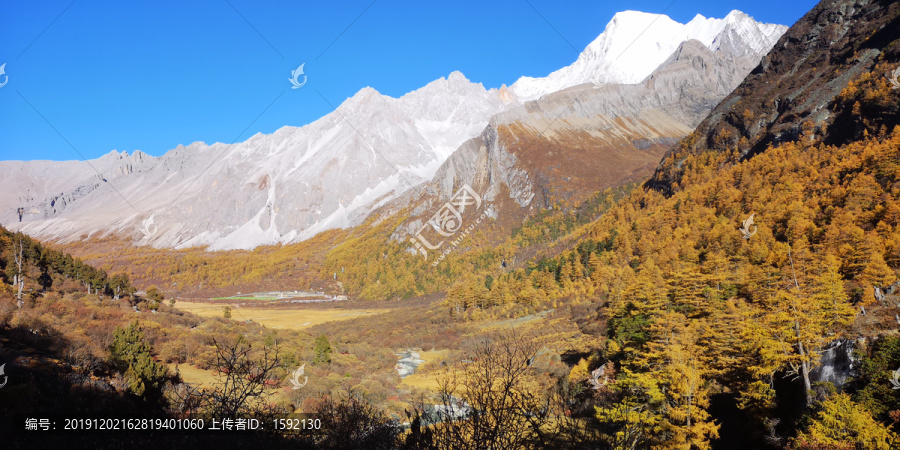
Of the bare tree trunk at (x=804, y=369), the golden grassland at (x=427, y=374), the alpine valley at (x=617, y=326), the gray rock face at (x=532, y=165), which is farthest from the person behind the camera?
the gray rock face at (x=532, y=165)

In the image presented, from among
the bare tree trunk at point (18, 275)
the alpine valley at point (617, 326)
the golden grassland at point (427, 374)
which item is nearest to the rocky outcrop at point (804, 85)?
the alpine valley at point (617, 326)

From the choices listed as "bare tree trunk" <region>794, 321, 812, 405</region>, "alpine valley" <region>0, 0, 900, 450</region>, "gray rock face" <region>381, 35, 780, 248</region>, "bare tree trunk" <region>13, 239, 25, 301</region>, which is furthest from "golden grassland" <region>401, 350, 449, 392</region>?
"gray rock face" <region>381, 35, 780, 248</region>

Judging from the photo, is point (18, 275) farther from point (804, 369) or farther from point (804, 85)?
point (804, 85)

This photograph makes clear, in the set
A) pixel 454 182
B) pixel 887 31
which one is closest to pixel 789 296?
pixel 887 31

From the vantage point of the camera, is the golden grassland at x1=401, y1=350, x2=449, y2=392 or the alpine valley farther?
the golden grassland at x1=401, y1=350, x2=449, y2=392

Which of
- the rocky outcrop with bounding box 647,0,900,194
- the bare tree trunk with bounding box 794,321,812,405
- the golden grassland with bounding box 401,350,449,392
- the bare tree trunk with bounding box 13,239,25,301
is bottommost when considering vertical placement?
the golden grassland with bounding box 401,350,449,392

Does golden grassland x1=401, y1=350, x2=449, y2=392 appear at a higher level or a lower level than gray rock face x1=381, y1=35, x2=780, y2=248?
lower

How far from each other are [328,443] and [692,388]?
1834 centimetres

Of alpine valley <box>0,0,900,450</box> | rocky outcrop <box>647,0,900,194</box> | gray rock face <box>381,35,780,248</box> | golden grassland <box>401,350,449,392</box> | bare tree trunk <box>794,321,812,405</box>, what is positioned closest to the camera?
alpine valley <box>0,0,900,450</box>

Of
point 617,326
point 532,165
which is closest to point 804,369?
point 617,326

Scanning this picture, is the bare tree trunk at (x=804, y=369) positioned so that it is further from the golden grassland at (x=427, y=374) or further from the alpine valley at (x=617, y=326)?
the golden grassland at (x=427, y=374)

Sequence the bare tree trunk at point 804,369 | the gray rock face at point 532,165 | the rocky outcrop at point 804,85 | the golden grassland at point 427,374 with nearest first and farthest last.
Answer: the bare tree trunk at point 804,369 < the golden grassland at point 427,374 < the rocky outcrop at point 804,85 < the gray rock face at point 532,165

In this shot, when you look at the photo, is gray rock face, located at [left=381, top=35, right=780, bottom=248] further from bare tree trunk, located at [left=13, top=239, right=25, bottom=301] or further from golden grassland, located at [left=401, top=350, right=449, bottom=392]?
bare tree trunk, located at [left=13, top=239, right=25, bottom=301]

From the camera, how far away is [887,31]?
7381 centimetres
